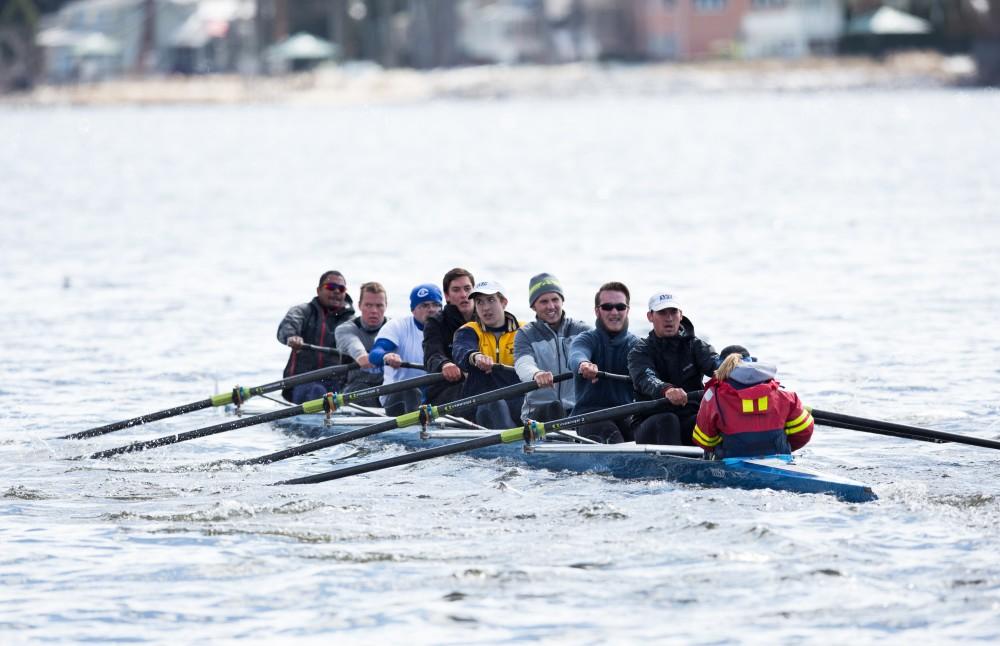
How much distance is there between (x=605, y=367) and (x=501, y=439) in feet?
4.24

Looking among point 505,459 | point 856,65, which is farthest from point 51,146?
point 505,459

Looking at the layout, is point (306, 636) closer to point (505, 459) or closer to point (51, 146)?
point (505, 459)

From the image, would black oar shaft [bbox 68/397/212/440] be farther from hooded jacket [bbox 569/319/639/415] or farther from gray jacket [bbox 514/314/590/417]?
hooded jacket [bbox 569/319/639/415]

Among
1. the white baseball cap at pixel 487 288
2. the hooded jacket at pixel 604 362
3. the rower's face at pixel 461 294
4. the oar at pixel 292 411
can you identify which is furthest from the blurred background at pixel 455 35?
the hooded jacket at pixel 604 362

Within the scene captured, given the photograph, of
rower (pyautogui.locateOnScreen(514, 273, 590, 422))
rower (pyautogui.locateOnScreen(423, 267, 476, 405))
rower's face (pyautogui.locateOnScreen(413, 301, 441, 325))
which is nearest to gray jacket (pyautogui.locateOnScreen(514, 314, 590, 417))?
rower (pyautogui.locateOnScreen(514, 273, 590, 422))

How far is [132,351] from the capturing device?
25281 millimetres

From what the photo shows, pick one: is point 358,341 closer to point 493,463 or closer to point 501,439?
point 493,463

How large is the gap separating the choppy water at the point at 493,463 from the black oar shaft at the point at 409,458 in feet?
0.58

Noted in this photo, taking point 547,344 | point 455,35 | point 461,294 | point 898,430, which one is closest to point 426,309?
point 461,294

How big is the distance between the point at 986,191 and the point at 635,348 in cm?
4211

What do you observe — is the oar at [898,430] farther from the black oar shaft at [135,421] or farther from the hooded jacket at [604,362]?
the black oar shaft at [135,421]

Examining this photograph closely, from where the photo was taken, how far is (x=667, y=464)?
14648 millimetres

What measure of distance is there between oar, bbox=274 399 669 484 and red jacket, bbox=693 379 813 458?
0.70 metres

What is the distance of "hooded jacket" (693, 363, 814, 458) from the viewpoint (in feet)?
45.5
